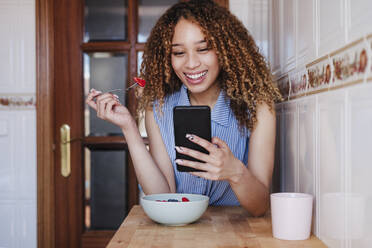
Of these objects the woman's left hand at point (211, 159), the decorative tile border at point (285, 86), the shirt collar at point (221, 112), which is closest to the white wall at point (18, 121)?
the shirt collar at point (221, 112)

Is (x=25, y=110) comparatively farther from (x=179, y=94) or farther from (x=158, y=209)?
(x=158, y=209)

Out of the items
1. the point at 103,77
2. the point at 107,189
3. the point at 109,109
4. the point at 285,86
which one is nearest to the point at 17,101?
the point at 103,77

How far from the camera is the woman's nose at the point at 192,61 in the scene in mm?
1309

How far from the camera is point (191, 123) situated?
3.31 feet

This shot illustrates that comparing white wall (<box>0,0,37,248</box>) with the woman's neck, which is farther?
white wall (<box>0,0,37,248</box>)

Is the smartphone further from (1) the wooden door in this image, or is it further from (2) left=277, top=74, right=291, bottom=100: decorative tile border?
(1) the wooden door

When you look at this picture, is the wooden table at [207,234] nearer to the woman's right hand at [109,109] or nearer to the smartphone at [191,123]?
the smartphone at [191,123]

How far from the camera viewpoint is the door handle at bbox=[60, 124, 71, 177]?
7.02ft

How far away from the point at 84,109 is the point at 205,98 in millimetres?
884

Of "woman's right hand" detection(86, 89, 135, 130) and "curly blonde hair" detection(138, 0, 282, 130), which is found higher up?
"curly blonde hair" detection(138, 0, 282, 130)

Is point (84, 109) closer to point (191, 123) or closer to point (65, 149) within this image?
point (65, 149)

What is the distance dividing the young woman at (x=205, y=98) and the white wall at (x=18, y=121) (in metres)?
0.88

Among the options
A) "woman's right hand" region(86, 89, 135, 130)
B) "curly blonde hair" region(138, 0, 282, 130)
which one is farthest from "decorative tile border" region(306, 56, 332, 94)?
"woman's right hand" region(86, 89, 135, 130)

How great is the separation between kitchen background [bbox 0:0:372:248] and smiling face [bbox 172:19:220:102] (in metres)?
0.26
